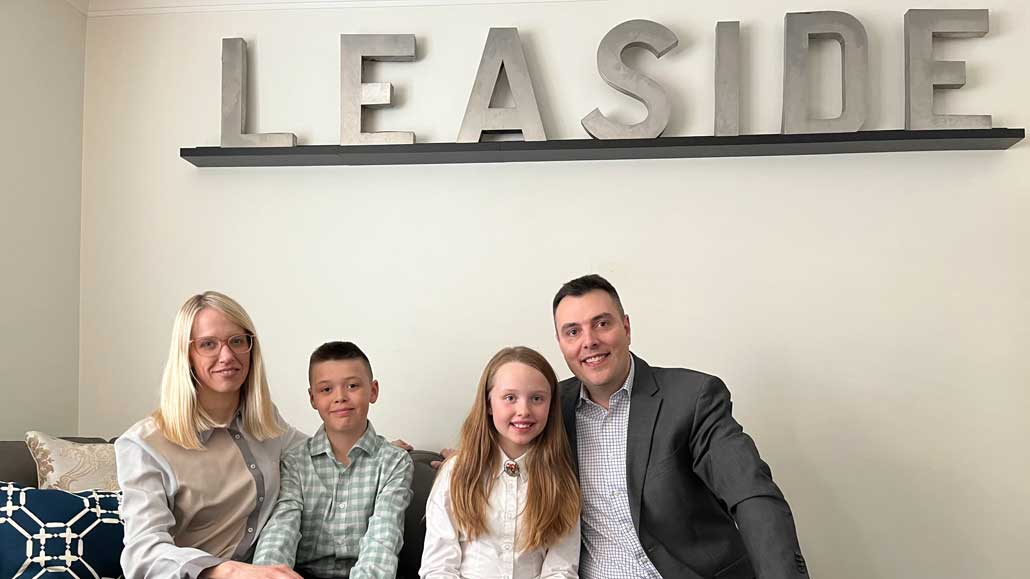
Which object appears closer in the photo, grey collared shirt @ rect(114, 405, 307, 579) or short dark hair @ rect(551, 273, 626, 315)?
grey collared shirt @ rect(114, 405, 307, 579)

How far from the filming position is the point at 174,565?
209cm

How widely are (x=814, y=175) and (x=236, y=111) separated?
74.5 inches

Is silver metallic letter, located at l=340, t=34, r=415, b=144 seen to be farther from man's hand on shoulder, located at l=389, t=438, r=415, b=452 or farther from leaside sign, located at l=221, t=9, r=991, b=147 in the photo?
man's hand on shoulder, located at l=389, t=438, r=415, b=452

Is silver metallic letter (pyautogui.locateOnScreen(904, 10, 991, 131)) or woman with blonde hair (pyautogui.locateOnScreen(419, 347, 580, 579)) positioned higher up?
silver metallic letter (pyautogui.locateOnScreen(904, 10, 991, 131))

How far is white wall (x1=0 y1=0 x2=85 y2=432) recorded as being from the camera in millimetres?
3010

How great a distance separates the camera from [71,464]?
2605mm

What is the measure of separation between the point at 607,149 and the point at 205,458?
1529 millimetres

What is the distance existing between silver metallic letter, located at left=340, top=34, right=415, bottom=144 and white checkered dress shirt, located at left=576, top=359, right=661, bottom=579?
1200mm

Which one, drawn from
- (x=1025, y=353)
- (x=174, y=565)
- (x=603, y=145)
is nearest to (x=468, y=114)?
(x=603, y=145)

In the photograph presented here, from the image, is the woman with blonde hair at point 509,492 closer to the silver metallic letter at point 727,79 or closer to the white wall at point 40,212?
the silver metallic letter at point 727,79

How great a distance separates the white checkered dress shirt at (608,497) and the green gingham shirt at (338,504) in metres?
0.47

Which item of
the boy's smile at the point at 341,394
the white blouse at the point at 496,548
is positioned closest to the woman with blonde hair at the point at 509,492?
the white blouse at the point at 496,548

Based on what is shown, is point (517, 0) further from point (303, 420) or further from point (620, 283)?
point (303, 420)

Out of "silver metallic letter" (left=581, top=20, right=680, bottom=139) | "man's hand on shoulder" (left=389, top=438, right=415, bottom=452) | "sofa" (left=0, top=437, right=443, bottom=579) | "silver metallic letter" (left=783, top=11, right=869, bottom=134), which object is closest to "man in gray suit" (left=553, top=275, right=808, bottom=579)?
"sofa" (left=0, top=437, right=443, bottom=579)
